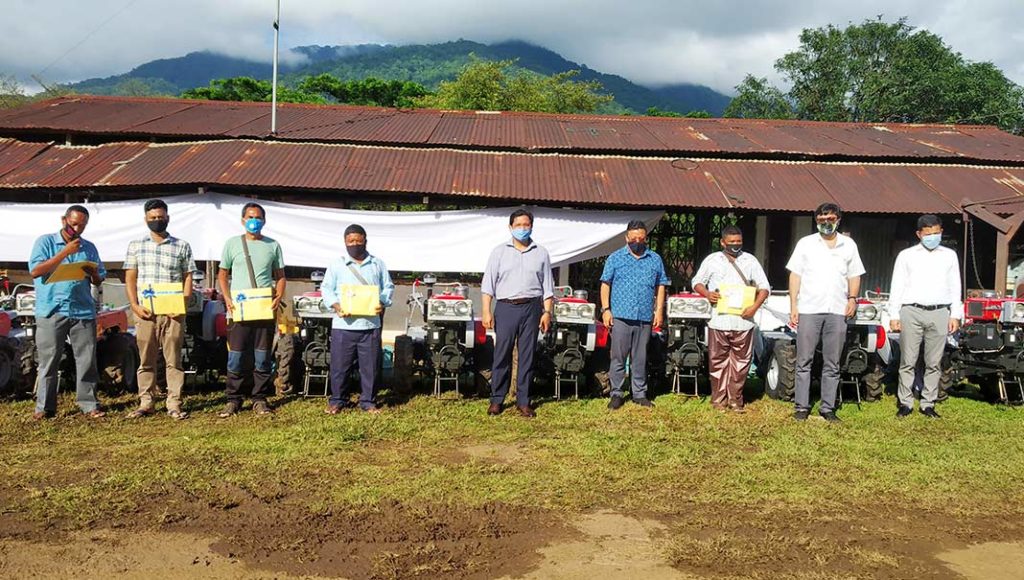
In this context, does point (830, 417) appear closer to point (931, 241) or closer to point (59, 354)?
point (931, 241)

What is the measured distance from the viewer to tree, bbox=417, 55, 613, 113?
3058 cm

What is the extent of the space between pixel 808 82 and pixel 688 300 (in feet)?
104

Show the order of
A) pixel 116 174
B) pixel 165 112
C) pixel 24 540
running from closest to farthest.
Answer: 1. pixel 24 540
2. pixel 116 174
3. pixel 165 112

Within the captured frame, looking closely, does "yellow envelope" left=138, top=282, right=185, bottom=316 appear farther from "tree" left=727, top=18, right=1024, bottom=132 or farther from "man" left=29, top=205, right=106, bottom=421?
"tree" left=727, top=18, right=1024, bottom=132

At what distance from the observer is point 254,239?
6422 mm

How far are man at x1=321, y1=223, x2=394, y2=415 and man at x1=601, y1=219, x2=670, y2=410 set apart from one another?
6.85 ft

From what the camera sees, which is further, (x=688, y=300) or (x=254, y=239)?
(x=688, y=300)

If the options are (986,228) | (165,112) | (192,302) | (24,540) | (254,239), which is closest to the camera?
(24,540)

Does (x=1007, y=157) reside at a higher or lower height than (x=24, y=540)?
higher

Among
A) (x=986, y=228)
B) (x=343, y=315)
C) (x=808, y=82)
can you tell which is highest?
(x=808, y=82)

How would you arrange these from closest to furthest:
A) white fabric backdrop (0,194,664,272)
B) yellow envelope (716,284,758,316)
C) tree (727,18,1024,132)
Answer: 1. yellow envelope (716,284,758,316)
2. white fabric backdrop (0,194,664,272)
3. tree (727,18,1024,132)

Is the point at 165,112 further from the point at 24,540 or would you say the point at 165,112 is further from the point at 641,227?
the point at 24,540

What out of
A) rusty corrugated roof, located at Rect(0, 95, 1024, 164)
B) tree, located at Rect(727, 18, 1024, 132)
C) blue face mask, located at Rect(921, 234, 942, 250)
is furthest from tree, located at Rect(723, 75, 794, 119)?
blue face mask, located at Rect(921, 234, 942, 250)

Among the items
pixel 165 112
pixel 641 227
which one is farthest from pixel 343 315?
pixel 165 112
